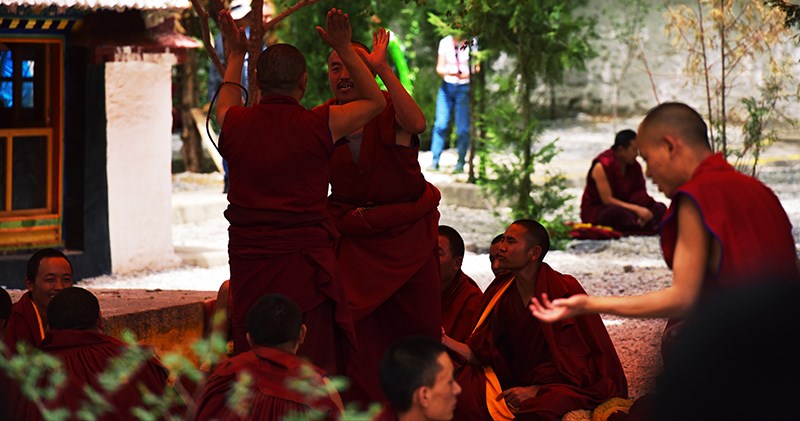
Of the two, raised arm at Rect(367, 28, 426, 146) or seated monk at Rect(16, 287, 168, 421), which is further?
raised arm at Rect(367, 28, 426, 146)

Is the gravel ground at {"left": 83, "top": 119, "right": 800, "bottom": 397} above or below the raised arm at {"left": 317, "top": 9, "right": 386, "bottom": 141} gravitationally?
below

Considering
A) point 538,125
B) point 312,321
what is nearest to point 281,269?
point 312,321

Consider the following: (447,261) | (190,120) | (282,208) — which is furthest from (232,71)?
(190,120)

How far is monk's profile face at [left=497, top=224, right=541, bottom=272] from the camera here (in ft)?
21.5

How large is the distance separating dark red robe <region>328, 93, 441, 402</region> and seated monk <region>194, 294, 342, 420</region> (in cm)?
139

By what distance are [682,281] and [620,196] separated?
8867 mm

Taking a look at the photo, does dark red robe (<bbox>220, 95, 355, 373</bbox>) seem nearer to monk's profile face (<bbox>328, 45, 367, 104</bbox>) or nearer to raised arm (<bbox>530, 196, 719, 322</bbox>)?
monk's profile face (<bbox>328, 45, 367, 104</bbox>)

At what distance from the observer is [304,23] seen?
50.2ft

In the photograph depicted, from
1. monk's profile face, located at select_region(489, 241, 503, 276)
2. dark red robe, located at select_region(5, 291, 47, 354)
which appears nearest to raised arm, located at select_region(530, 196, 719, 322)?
monk's profile face, located at select_region(489, 241, 503, 276)

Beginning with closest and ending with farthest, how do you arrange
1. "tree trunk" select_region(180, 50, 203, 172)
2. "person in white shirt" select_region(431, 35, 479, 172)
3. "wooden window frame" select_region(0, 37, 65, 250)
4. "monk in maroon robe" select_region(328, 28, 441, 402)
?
"monk in maroon robe" select_region(328, 28, 441, 402), "wooden window frame" select_region(0, 37, 65, 250), "person in white shirt" select_region(431, 35, 479, 172), "tree trunk" select_region(180, 50, 203, 172)

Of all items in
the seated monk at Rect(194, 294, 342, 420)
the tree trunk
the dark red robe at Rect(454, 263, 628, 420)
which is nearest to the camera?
the seated monk at Rect(194, 294, 342, 420)

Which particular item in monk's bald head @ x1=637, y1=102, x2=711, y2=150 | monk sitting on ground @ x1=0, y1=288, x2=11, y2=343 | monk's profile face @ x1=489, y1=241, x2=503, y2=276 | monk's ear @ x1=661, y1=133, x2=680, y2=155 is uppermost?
monk's bald head @ x1=637, y1=102, x2=711, y2=150

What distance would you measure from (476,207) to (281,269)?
10.0 meters

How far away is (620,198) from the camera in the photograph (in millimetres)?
12969
